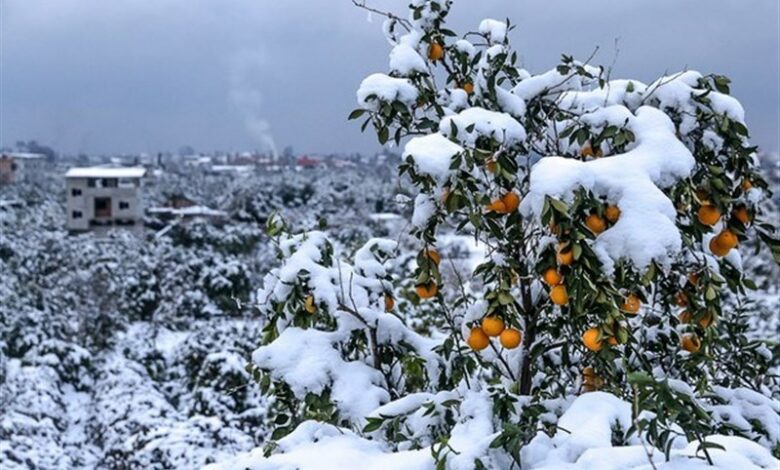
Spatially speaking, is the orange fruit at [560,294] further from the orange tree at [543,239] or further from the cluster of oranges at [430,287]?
the cluster of oranges at [430,287]

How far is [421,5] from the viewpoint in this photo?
8.09 ft

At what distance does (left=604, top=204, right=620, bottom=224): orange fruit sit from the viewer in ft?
5.83

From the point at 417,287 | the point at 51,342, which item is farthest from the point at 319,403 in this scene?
the point at 51,342

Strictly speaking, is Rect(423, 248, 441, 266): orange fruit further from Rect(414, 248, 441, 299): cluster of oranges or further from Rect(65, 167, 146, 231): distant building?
Rect(65, 167, 146, 231): distant building

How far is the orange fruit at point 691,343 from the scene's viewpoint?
2.25 m

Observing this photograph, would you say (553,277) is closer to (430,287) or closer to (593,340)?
(593,340)

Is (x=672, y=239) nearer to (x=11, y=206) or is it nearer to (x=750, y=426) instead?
(x=750, y=426)

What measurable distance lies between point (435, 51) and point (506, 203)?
27.3 inches

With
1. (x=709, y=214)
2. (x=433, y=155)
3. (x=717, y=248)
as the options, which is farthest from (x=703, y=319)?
(x=433, y=155)

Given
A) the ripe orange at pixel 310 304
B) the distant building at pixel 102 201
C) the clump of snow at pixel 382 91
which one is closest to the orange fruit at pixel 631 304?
the clump of snow at pixel 382 91

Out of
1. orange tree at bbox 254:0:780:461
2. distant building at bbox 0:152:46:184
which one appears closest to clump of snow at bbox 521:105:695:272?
orange tree at bbox 254:0:780:461

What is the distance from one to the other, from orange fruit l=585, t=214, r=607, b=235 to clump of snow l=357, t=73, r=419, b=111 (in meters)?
0.71

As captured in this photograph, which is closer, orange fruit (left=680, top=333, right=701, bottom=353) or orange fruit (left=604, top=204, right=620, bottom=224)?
orange fruit (left=604, top=204, right=620, bottom=224)

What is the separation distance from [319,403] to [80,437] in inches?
290
